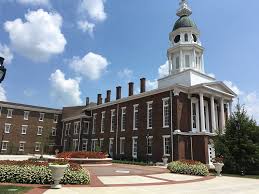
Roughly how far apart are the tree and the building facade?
5.02 m

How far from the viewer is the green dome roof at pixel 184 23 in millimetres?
38250

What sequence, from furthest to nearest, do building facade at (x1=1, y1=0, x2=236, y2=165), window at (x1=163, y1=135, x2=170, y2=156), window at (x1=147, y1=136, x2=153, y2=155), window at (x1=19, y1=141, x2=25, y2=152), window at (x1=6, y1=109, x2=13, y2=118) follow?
1. window at (x1=19, y1=141, x2=25, y2=152)
2. window at (x1=6, y1=109, x2=13, y2=118)
3. window at (x1=147, y1=136, x2=153, y2=155)
4. window at (x1=163, y1=135, x2=170, y2=156)
5. building facade at (x1=1, y1=0, x2=236, y2=165)

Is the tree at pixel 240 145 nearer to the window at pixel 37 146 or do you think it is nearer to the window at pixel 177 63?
the window at pixel 177 63

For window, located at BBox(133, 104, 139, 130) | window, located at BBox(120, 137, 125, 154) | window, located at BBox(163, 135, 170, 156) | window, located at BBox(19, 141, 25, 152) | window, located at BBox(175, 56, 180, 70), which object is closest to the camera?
window, located at BBox(163, 135, 170, 156)

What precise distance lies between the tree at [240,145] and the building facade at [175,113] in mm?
5016

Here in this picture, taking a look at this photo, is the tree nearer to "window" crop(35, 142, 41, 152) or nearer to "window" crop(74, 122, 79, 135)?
"window" crop(74, 122, 79, 135)

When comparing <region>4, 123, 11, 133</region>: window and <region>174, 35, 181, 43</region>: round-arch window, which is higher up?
<region>174, 35, 181, 43</region>: round-arch window

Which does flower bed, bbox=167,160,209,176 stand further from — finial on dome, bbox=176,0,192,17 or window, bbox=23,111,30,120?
→ window, bbox=23,111,30,120

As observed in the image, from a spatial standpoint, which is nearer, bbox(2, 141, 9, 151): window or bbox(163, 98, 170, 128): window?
bbox(163, 98, 170, 128): window

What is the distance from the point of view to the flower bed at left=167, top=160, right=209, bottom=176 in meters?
20.6

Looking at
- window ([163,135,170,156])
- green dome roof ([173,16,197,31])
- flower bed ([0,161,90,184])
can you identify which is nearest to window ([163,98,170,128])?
window ([163,135,170,156])

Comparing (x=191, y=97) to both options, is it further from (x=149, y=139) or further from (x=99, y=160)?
(x=99, y=160)

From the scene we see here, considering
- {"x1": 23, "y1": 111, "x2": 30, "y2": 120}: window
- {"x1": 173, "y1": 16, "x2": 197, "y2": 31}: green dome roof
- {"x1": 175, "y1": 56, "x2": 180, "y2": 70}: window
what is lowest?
{"x1": 23, "y1": 111, "x2": 30, "y2": 120}: window

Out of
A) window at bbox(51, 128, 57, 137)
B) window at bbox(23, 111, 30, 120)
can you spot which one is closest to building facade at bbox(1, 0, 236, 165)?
window at bbox(51, 128, 57, 137)
